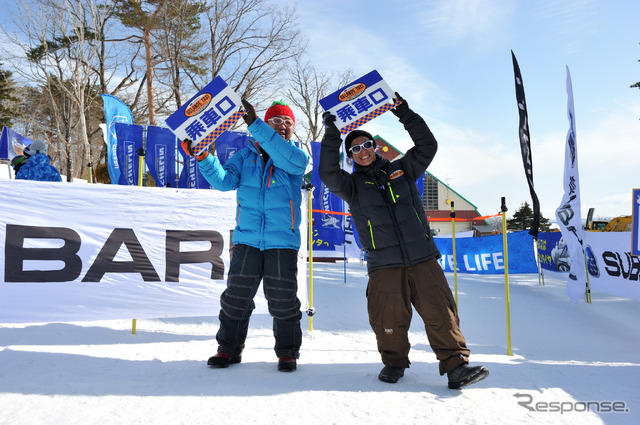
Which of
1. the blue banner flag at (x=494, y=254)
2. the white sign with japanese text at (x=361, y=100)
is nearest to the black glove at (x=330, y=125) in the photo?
the white sign with japanese text at (x=361, y=100)

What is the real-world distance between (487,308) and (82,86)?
17.0 metres

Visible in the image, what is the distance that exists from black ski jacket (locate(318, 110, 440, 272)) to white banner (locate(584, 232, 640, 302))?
15.8ft

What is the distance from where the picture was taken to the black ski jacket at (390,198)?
2545 mm

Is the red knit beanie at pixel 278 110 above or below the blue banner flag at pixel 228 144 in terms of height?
below

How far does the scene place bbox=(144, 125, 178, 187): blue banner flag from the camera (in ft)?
32.2

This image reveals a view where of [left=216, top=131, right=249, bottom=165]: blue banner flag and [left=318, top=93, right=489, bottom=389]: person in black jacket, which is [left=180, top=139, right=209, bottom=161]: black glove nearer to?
[left=318, top=93, right=489, bottom=389]: person in black jacket

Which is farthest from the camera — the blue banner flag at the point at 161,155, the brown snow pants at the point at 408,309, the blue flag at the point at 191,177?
the blue flag at the point at 191,177

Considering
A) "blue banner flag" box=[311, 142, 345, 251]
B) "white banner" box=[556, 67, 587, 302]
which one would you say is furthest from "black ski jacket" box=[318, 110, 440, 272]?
"blue banner flag" box=[311, 142, 345, 251]

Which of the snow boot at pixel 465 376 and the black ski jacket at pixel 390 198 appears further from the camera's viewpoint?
the black ski jacket at pixel 390 198

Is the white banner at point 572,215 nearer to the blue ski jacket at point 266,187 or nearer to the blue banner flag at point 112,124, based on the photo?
the blue ski jacket at point 266,187

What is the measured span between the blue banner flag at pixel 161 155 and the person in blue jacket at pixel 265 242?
7.67 metres

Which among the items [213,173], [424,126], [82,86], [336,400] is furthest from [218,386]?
[82,86]

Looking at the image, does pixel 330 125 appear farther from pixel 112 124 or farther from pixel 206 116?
pixel 112 124

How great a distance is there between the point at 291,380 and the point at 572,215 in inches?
243
